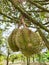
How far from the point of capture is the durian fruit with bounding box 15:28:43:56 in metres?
0.86

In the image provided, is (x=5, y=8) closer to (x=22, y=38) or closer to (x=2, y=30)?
(x=2, y=30)

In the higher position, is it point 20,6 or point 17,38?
point 20,6

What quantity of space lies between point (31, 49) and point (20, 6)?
0.85ft

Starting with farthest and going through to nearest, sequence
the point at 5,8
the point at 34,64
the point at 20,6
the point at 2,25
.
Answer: the point at 34,64
the point at 2,25
the point at 5,8
the point at 20,6

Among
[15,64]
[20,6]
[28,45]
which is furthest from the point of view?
[15,64]

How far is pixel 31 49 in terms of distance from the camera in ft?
2.86

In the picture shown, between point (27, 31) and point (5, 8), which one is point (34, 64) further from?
point (27, 31)

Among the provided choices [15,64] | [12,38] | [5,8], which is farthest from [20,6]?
[15,64]

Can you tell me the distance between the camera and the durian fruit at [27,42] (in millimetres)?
864

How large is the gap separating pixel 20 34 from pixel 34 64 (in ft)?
17.7

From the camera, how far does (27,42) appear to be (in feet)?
2.85

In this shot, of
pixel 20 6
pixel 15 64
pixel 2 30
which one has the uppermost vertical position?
pixel 20 6

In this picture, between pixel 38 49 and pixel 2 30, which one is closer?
pixel 38 49

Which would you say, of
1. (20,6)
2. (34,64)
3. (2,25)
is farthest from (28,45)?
(34,64)
